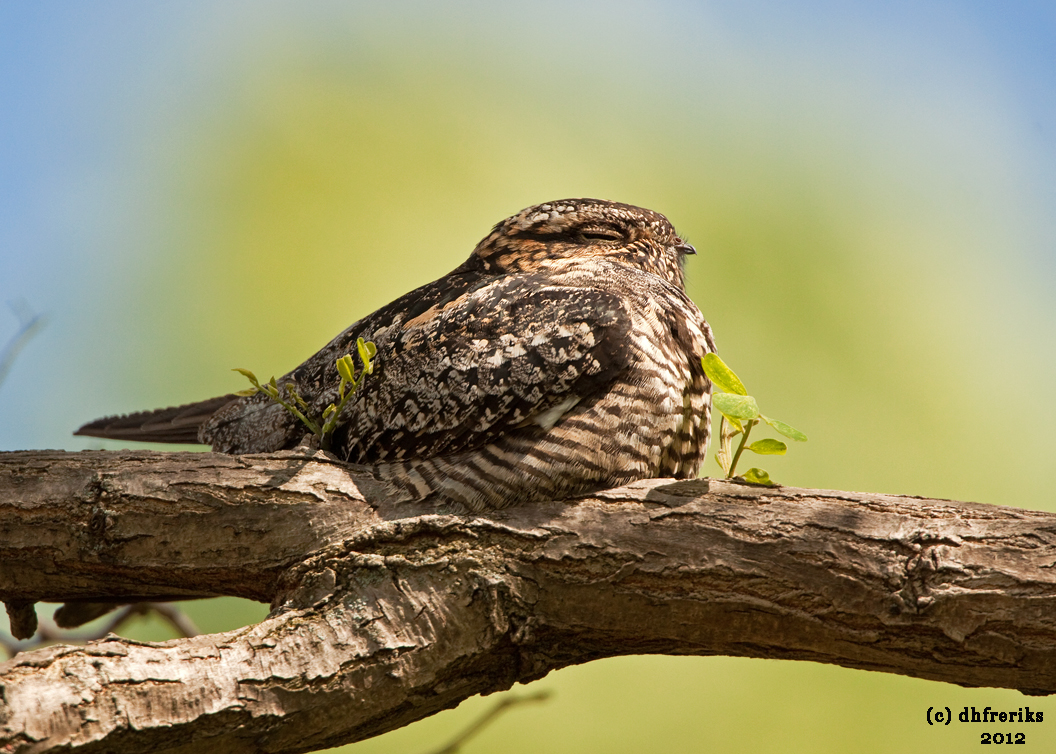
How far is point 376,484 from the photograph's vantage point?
2184 millimetres

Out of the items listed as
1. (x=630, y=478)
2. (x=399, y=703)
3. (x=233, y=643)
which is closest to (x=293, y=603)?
(x=233, y=643)

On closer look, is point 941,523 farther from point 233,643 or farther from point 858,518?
point 233,643

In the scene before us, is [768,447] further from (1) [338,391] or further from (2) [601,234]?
(1) [338,391]

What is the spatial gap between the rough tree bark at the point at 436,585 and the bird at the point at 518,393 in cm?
10

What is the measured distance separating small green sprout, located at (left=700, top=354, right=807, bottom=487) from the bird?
0.53 ft

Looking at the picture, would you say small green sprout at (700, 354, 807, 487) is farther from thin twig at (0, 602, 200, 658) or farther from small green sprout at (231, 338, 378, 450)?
thin twig at (0, 602, 200, 658)

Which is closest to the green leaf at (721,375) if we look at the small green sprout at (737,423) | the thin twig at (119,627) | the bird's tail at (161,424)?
the small green sprout at (737,423)

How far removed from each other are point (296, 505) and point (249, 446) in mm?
516

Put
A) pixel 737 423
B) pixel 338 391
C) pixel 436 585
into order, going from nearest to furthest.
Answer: pixel 436 585 < pixel 737 423 < pixel 338 391

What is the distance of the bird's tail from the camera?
2779 millimetres

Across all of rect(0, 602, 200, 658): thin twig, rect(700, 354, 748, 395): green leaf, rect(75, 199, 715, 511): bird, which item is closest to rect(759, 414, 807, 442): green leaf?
rect(700, 354, 748, 395): green leaf

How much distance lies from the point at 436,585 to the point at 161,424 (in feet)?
4.38

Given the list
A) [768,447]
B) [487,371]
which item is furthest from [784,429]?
[487,371]

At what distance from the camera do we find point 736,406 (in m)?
1.96
